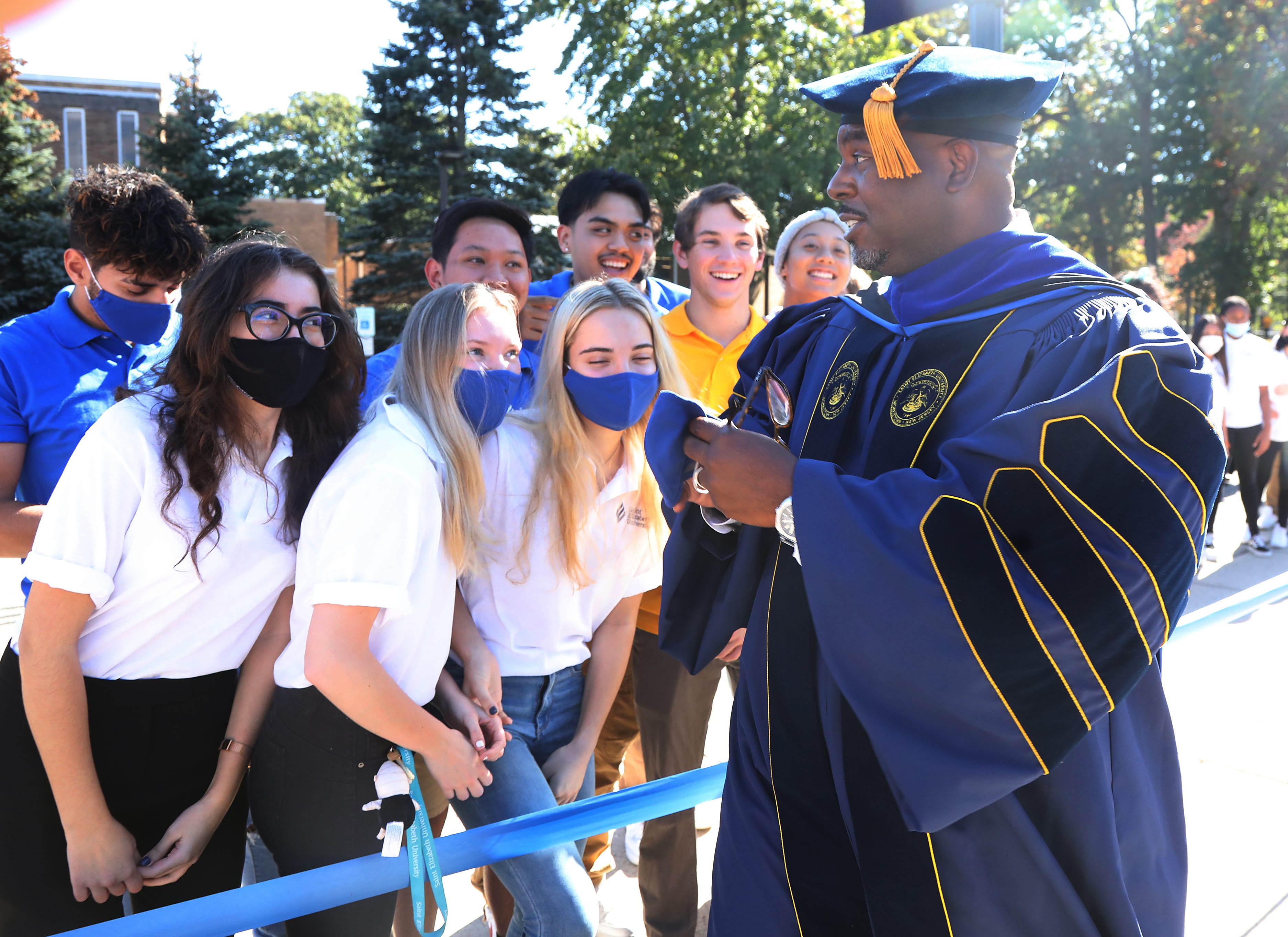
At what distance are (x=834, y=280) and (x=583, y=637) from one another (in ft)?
7.11

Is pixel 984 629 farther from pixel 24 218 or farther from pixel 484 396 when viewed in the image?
pixel 24 218

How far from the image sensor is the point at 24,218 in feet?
61.8

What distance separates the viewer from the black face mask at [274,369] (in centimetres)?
209

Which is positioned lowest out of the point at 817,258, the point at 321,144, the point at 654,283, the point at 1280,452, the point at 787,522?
the point at 1280,452

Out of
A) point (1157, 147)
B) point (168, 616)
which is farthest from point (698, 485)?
point (1157, 147)

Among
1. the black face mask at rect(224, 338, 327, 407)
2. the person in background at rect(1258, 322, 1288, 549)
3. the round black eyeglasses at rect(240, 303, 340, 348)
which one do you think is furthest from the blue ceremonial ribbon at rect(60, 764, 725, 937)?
the person in background at rect(1258, 322, 1288, 549)

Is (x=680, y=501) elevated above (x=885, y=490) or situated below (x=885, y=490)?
below

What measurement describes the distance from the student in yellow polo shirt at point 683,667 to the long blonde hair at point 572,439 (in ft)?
0.98

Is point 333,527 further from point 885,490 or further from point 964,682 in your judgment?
point 964,682

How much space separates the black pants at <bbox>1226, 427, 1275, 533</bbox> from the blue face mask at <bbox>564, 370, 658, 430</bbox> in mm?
8030

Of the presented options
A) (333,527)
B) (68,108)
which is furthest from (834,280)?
(68,108)

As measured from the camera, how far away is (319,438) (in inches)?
87.7

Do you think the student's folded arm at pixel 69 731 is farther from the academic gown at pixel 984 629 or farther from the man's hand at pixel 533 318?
the man's hand at pixel 533 318

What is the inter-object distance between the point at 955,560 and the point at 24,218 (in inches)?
887
